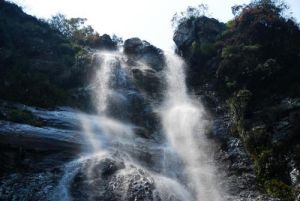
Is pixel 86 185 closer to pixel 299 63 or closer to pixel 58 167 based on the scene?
pixel 58 167

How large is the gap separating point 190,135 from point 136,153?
412cm

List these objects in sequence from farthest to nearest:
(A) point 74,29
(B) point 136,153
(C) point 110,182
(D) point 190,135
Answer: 1. (A) point 74,29
2. (D) point 190,135
3. (B) point 136,153
4. (C) point 110,182

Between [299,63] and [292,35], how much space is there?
333 cm

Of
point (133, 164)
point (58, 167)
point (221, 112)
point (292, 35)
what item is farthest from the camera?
point (292, 35)

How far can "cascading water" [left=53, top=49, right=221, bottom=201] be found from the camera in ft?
44.2

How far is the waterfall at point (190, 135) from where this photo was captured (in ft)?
50.5

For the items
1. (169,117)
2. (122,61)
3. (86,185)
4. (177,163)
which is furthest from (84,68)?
(86,185)

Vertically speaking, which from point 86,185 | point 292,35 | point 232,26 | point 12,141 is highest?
point 232,26

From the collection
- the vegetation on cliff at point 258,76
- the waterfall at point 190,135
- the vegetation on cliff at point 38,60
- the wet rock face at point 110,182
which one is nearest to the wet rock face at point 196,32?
the vegetation on cliff at point 258,76

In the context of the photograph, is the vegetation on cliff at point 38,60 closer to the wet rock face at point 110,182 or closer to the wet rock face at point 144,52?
the wet rock face at point 144,52

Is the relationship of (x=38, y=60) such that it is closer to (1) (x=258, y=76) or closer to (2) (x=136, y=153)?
(2) (x=136, y=153)

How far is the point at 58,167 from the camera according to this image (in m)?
14.3

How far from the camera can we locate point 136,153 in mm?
16562

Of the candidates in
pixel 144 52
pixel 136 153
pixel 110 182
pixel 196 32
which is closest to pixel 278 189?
pixel 136 153
